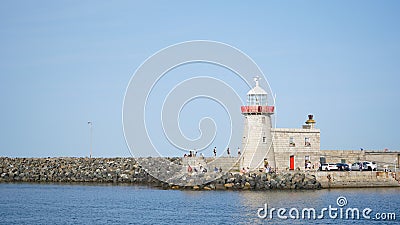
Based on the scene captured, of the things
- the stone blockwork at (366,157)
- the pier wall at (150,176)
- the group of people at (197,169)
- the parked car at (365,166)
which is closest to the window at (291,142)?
the pier wall at (150,176)

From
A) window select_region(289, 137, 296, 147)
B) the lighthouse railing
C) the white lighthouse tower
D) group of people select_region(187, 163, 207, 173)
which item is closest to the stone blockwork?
window select_region(289, 137, 296, 147)

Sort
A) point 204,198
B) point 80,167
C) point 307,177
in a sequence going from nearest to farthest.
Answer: point 204,198 → point 307,177 → point 80,167

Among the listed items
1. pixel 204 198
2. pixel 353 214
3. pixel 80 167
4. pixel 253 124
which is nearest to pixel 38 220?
pixel 204 198

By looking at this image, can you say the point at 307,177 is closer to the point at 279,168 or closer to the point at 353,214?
the point at 279,168

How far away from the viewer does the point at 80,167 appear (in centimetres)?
6297

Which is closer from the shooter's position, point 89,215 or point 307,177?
point 89,215

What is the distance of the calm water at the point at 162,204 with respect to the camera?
1437 inches

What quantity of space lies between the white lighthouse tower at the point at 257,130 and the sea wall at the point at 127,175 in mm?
1248

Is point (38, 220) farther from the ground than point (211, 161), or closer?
closer

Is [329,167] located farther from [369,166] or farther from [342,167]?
[369,166]

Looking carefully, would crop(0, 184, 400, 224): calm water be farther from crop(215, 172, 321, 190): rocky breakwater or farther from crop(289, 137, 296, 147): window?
crop(289, 137, 296, 147): window

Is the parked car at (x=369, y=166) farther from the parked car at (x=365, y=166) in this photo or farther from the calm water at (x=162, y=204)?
the calm water at (x=162, y=204)

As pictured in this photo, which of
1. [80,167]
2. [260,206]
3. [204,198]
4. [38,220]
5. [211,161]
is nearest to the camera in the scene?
[38,220]

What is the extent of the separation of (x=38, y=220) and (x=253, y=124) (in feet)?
57.9
